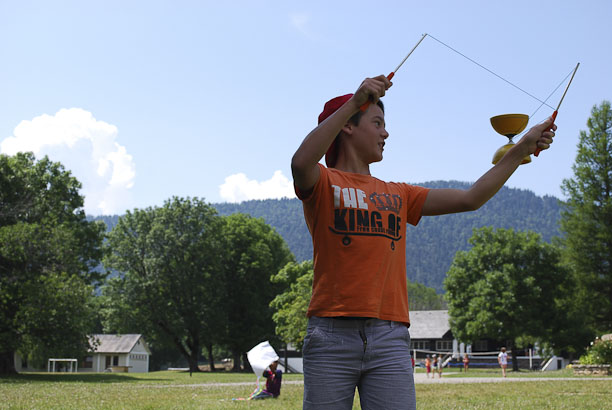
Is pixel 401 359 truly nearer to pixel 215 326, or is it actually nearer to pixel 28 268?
pixel 28 268

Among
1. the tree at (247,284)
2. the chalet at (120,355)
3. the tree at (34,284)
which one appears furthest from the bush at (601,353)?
the chalet at (120,355)

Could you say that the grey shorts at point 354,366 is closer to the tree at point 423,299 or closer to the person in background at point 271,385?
the person in background at point 271,385

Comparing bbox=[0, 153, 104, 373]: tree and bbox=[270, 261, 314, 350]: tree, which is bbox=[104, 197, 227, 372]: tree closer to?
bbox=[270, 261, 314, 350]: tree

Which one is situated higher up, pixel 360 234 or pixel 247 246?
pixel 247 246

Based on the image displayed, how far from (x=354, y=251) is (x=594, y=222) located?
46.5 m

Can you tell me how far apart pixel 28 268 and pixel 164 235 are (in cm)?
1895

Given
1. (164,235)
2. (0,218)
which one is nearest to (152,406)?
(0,218)

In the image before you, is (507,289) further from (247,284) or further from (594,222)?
(247,284)

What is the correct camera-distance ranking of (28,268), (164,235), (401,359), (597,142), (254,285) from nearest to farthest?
(401,359) < (28,268) < (597,142) < (164,235) < (254,285)

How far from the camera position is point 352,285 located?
3076mm

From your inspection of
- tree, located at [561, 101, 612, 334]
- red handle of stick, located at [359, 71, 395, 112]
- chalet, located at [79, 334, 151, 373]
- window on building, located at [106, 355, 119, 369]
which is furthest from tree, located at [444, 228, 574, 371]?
window on building, located at [106, 355, 119, 369]

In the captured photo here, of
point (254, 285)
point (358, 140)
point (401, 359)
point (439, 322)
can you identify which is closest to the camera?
point (401, 359)

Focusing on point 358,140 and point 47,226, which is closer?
point 358,140

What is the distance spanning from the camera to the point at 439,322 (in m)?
73.7
